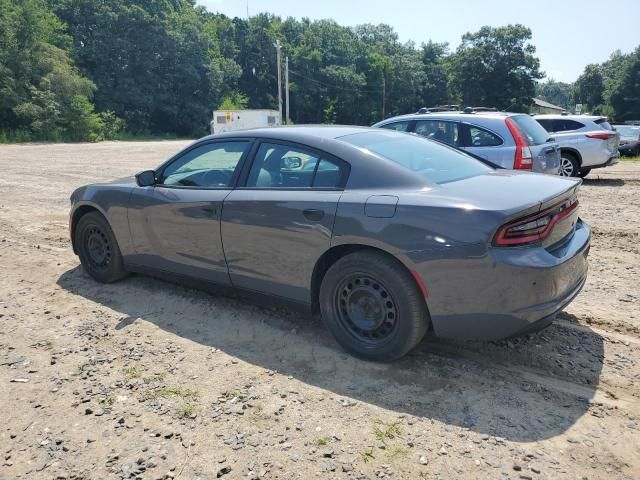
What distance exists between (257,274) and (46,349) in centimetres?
164

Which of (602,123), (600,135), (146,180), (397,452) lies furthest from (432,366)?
(602,123)

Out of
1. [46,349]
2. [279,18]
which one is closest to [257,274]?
[46,349]

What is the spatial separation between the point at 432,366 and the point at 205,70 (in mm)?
61982

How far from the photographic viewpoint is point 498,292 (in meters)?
2.99

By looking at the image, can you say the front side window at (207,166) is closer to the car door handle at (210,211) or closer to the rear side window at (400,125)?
the car door handle at (210,211)

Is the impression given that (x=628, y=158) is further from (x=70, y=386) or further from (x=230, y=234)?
(x=70, y=386)

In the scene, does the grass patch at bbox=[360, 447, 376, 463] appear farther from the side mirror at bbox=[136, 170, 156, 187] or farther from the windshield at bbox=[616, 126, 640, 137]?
the windshield at bbox=[616, 126, 640, 137]

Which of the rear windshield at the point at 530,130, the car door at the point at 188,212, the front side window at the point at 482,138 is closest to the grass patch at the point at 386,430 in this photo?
the car door at the point at 188,212

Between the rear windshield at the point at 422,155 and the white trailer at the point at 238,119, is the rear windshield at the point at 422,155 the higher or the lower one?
the lower one

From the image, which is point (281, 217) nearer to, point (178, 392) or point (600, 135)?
point (178, 392)

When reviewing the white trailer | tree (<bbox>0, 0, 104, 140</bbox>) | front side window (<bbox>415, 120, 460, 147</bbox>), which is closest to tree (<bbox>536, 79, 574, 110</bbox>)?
the white trailer

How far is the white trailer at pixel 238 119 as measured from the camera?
39.7m

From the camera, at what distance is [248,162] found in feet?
13.5

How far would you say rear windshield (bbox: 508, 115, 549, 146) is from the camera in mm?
7898
